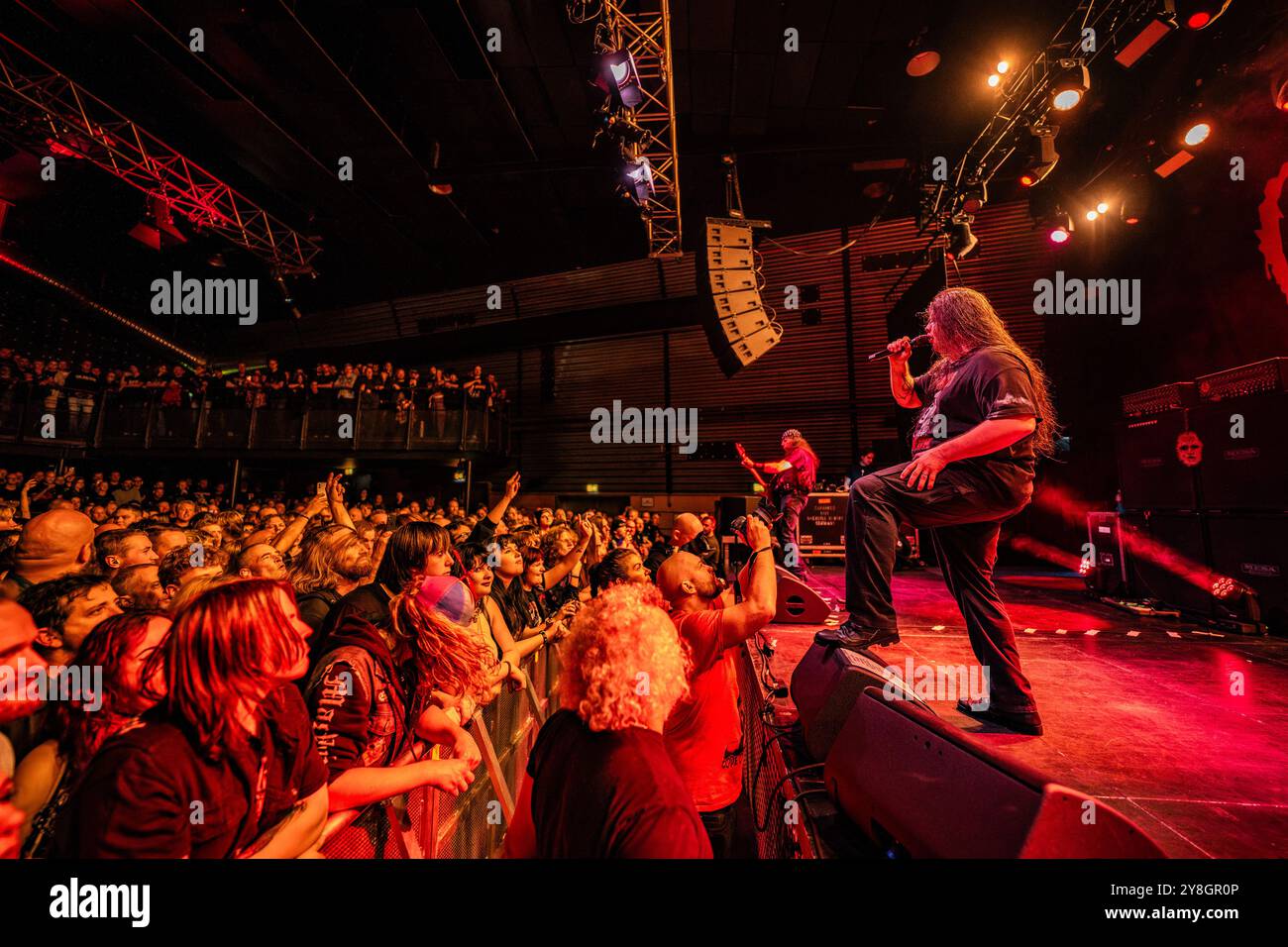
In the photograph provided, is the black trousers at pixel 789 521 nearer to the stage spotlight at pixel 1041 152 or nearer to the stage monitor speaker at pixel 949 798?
the stage monitor speaker at pixel 949 798

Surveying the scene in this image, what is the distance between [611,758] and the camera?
1099 millimetres

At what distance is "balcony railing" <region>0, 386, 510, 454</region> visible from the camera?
12477 mm

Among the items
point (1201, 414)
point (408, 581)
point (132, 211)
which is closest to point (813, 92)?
point (1201, 414)

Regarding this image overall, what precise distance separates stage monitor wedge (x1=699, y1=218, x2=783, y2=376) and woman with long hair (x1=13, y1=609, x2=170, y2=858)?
5.93 meters

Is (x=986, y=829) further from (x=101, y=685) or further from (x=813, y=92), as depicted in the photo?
(x=813, y=92)

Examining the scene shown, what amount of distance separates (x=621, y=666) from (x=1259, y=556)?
5.66m

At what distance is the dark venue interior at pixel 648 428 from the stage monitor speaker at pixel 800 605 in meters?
0.04

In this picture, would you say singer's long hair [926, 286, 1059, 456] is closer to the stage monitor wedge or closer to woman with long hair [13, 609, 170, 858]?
woman with long hair [13, 609, 170, 858]

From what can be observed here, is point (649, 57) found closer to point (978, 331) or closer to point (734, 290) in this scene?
point (734, 290)
